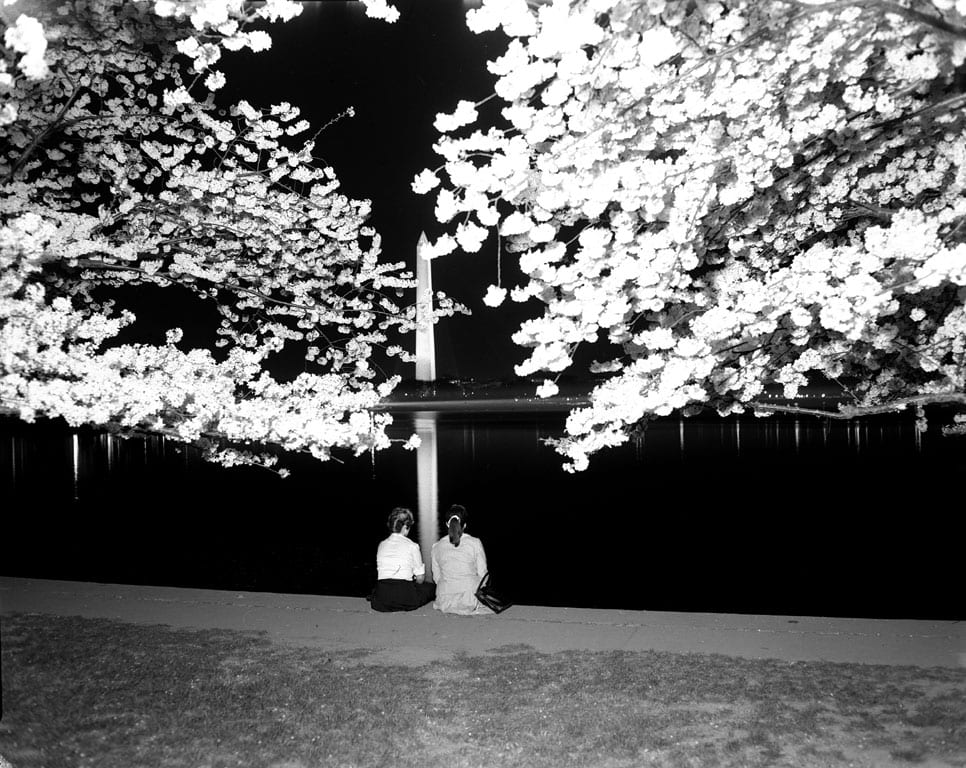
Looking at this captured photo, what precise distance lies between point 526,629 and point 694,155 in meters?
4.57

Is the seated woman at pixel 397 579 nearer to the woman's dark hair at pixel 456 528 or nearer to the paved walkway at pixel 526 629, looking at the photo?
the paved walkway at pixel 526 629

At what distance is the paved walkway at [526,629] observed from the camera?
6.93 metres

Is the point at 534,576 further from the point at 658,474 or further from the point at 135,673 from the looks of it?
the point at 658,474

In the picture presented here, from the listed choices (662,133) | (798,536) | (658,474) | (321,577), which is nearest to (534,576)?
(321,577)

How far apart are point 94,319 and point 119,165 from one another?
244 centimetres

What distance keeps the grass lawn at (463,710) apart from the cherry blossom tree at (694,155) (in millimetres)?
1929

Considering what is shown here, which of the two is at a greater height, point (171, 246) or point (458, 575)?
point (171, 246)

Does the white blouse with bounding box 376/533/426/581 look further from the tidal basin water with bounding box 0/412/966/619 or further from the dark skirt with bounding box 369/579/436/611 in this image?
the tidal basin water with bounding box 0/412/966/619

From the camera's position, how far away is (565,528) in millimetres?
22516

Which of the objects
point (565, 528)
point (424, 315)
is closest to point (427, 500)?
point (565, 528)

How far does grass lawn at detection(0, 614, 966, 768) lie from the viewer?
16.2 ft

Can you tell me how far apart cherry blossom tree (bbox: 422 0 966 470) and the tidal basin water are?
3.50 meters

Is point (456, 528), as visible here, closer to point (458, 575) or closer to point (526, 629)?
point (458, 575)

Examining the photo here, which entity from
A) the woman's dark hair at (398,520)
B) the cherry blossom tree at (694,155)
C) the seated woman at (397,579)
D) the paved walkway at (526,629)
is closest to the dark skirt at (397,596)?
the seated woman at (397,579)
